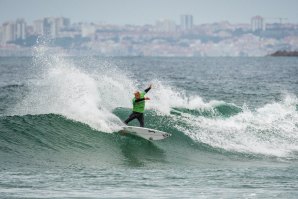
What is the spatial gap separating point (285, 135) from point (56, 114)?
29.0ft

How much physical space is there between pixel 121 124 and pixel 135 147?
195 centimetres

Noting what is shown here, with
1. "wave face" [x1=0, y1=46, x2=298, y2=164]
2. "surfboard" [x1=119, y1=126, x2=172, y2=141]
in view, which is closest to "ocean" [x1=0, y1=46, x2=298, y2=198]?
"wave face" [x1=0, y1=46, x2=298, y2=164]

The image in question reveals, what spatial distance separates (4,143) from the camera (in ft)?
69.9

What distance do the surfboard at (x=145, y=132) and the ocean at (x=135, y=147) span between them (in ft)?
0.58

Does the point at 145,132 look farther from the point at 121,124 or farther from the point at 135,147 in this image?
the point at 121,124

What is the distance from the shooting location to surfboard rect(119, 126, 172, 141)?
22.8 metres

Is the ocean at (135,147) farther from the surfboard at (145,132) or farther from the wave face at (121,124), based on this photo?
the surfboard at (145,132)

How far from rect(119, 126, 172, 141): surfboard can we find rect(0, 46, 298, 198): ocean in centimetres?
18

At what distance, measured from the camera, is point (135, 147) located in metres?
22.5

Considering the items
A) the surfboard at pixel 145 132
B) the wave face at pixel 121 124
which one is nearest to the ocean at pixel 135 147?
the wave face at pixel 121 124

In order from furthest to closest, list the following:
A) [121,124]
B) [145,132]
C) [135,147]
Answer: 1. [121,124]
2. [145,132]
3. [135,147]

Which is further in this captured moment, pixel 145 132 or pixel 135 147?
pixel 145 132

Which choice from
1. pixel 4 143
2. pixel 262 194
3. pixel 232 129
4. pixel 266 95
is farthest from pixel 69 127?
pixel 266 95

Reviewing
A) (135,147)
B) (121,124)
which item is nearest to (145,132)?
(135,147)
